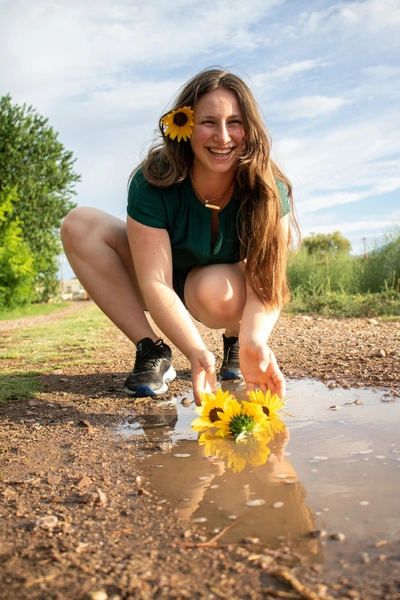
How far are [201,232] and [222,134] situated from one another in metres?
0.55

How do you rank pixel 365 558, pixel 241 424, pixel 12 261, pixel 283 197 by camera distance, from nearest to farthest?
pixel 365 558 → pixel 241 424 → pixel 283 197 → pixel 12 261

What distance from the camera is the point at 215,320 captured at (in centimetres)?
321

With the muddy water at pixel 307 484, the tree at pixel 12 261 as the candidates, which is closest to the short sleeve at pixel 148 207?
the muddy water at pixel 307 484

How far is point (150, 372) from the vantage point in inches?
114

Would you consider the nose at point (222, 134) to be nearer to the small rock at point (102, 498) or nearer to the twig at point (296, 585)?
the small rock at point (102, 498)

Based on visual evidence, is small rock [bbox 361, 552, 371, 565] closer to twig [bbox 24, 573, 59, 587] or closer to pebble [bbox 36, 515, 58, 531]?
twig [bbox 24, 573, 59, 587]

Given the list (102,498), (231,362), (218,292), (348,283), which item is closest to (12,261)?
(348,283)

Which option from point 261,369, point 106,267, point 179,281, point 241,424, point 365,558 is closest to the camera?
point 365,558

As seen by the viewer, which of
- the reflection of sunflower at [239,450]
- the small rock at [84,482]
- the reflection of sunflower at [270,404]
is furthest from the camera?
the reflection of sunflower at [270,404]

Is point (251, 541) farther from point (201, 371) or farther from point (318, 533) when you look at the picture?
point (201, 371)

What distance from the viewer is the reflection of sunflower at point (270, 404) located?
220cm

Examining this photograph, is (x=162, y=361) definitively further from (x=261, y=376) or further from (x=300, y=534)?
(x=300, y=534)

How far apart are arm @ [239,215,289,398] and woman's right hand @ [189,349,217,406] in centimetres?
19

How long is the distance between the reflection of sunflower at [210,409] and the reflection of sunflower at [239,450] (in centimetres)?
6
